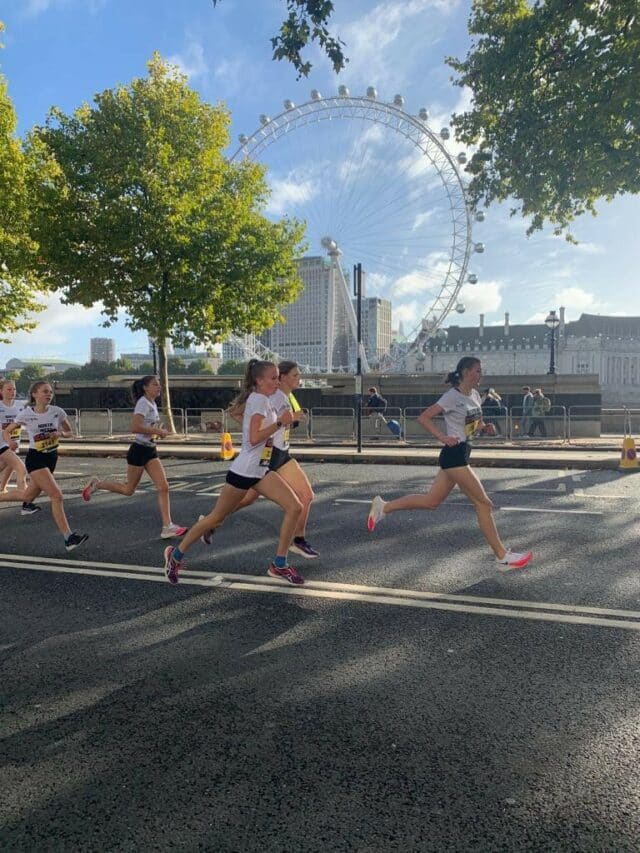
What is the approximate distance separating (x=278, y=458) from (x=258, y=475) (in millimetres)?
872

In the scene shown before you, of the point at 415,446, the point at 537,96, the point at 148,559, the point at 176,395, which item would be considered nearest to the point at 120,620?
the point at 148,559

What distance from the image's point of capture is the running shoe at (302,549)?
20.1ft

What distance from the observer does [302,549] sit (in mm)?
6172

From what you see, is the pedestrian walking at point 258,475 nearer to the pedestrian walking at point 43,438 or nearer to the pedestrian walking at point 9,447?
the pedestrian walking at point 43,438

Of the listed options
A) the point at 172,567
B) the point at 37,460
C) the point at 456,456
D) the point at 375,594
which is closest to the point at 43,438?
the point at 37,460

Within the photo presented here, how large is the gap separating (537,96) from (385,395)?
42.2 ft

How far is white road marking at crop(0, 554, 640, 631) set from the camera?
439 cm

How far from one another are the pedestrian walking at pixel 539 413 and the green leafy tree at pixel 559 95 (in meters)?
6.14

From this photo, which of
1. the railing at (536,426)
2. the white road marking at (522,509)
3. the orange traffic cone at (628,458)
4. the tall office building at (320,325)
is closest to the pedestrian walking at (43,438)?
the white road marking at (522,509)

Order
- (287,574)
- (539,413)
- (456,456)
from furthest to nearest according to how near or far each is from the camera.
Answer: (539,413) < (456,456) < (287,574)

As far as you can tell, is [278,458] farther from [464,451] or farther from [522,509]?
[522,509]

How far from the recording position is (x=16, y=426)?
891 centimetres

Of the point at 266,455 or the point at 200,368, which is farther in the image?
the point at 200,368

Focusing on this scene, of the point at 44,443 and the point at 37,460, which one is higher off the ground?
the point at 44,443
